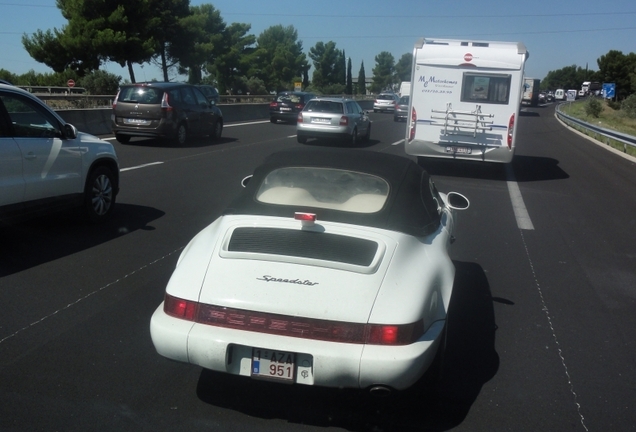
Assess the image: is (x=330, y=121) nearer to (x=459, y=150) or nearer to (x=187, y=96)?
(x=187, y=96)

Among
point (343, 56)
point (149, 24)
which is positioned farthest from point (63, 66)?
point (343, 56)

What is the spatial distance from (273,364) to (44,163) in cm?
512

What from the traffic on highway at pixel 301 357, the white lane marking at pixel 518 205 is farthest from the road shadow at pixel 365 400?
the white lane marking at pixel 518 205

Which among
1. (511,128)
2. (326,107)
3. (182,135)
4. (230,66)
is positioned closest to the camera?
(511,128)

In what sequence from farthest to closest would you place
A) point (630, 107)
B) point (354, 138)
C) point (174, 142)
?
point (630, 107), point (354, 138), point (174, 142)

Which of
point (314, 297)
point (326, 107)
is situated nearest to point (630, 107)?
point (326, 107)

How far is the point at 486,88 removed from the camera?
15.1m

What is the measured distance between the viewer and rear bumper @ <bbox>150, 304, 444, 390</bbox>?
3.61 metres

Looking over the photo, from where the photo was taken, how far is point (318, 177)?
16.2ft

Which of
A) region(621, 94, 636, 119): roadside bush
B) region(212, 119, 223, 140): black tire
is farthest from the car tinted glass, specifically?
region(621, 94, 636, 119): roadside bush

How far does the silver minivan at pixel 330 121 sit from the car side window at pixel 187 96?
400 centimetres

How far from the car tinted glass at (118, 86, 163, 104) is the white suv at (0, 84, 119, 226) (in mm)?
10445

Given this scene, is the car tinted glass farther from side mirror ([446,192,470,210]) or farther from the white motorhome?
side mirror ([446,192,470,210])

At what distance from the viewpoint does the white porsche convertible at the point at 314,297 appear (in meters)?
3.66
